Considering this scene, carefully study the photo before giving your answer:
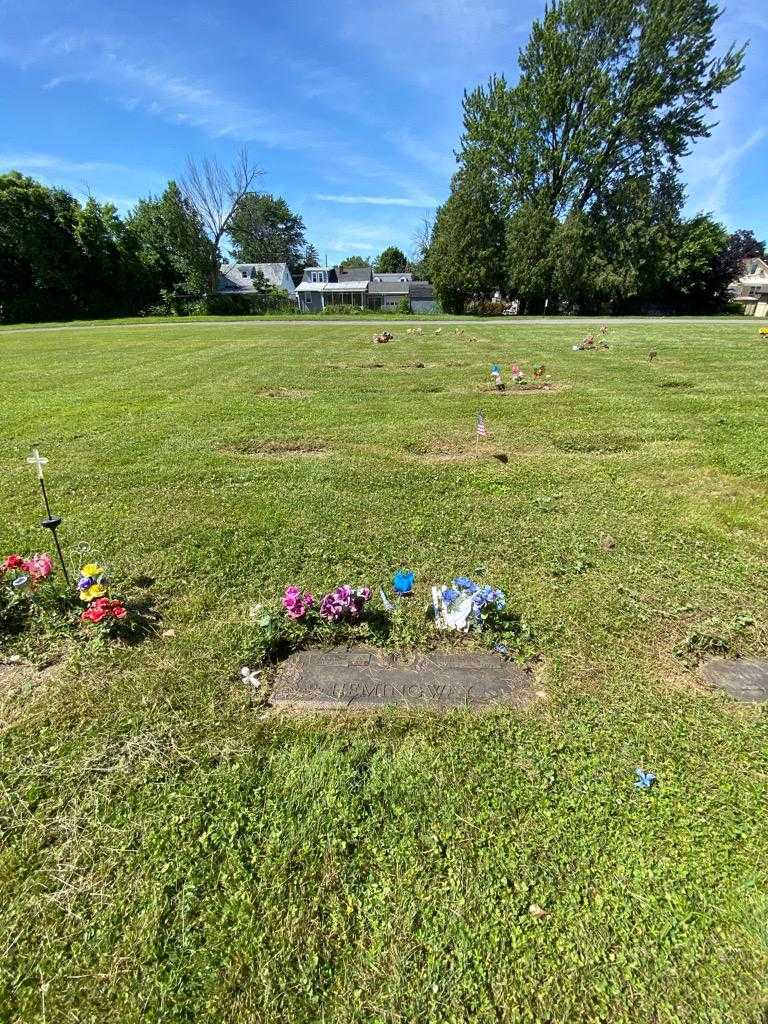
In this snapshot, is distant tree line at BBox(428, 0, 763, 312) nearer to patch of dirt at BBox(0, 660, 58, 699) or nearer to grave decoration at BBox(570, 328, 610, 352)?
grave decoration at BBox(570, 328, 610, 352)

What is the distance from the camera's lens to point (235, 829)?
5.12 feet

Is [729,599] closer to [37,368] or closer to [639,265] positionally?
[37,368]

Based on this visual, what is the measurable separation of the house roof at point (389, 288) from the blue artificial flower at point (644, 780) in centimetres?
5216

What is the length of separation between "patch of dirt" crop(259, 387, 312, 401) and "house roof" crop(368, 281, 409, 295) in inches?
1797

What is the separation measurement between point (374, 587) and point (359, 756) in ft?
3.46

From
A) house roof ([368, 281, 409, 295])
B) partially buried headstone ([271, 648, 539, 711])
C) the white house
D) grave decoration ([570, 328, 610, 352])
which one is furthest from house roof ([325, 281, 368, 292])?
partially buried headstone ([271, 648, 539, 711])

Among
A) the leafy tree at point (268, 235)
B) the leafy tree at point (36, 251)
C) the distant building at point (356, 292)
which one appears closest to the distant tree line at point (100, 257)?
the leafy tree at point (36, 251)

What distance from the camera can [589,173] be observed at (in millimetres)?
26750

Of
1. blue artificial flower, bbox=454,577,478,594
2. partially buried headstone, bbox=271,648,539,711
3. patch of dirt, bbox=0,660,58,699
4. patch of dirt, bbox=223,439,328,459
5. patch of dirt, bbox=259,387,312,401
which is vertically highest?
patch of dirt, bbox=259,387,312,401

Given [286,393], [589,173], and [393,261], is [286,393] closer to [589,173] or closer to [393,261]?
[589,173]

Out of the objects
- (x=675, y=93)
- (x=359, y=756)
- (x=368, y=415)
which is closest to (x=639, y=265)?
(x=675, y=93)

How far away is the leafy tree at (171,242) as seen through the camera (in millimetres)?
33031

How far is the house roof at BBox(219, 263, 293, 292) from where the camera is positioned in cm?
4406

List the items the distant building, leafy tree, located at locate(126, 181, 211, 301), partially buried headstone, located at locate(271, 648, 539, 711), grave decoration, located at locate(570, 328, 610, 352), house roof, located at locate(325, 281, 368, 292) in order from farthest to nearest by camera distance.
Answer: house roof, located at locate(325, 281, 368, 292) → the distant building → leafy tree, located at locate(126, 181, 211, 301) → grave decoration, located at locate(570, 328, 610, 352) → partially buried headstone, located at locate(271, 648, 539, 711)
